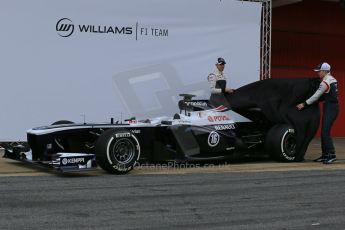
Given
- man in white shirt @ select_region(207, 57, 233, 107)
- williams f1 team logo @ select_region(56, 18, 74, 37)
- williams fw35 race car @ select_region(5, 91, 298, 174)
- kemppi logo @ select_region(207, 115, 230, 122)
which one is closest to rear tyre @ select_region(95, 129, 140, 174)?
williams fw35 race car @ select_region(5, 91, 298, 174)

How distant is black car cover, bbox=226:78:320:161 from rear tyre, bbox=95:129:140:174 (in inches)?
113

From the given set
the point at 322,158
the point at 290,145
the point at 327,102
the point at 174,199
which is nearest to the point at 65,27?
the point at 290,145

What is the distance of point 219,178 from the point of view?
29.3ft

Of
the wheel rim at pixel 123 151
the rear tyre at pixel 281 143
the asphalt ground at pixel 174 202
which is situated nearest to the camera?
the asphalt ground at pixel 174 202

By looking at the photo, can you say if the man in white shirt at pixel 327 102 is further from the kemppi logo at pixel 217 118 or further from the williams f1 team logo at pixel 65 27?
the williams f1 team logo at pixel 65 27

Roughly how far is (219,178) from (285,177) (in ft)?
3.55

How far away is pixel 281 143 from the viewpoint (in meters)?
10.9

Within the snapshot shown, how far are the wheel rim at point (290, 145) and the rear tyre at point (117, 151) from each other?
3304 millimetres

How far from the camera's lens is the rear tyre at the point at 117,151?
8703 mm

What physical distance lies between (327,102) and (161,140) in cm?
343

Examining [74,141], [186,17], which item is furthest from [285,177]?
[186,17]

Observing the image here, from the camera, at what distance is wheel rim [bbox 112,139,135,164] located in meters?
8.83

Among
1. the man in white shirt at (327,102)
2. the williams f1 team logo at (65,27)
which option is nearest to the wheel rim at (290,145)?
the man in white shirt at (327,102)

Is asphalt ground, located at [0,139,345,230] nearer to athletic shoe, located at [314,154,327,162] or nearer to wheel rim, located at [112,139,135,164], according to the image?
wheel rim, located at [112,139,135,164]
